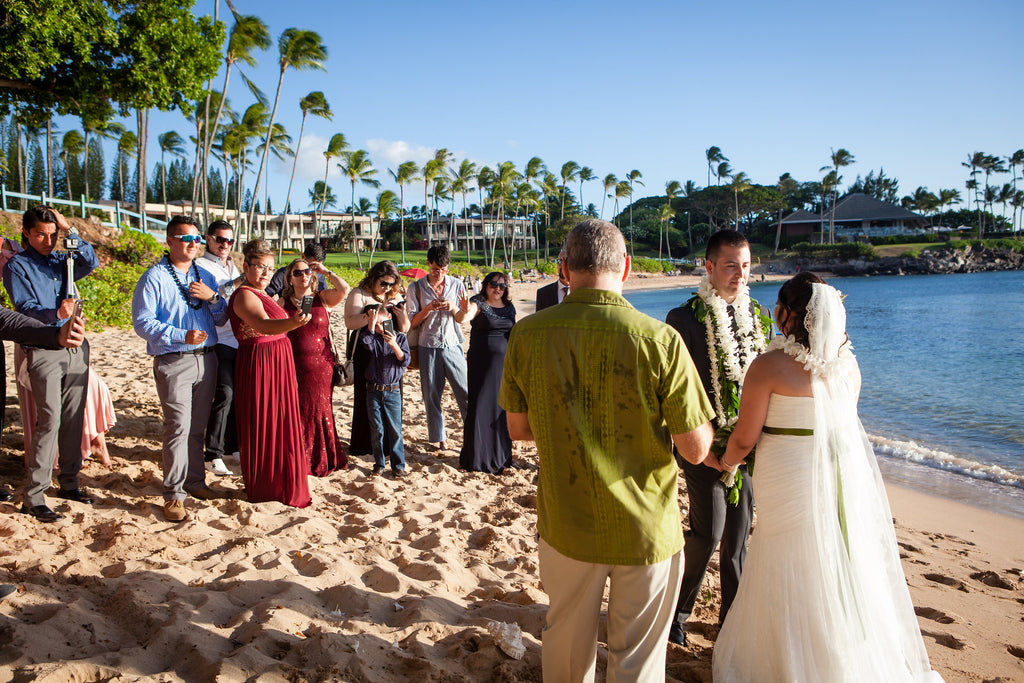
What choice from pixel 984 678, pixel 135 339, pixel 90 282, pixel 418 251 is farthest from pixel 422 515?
pixel 418 251

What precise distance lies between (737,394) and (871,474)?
677 mm

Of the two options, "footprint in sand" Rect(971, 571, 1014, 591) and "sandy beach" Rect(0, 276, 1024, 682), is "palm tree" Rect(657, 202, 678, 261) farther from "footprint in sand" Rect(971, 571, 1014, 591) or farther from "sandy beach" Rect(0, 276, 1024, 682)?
"sandy beach" Rect(0, 276, 1024, 682)

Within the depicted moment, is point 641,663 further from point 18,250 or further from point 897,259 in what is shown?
point 897,259

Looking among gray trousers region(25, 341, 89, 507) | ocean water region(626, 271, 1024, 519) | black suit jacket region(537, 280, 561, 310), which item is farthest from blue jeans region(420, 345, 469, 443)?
ocean water region(626, 271, 1024, 519)

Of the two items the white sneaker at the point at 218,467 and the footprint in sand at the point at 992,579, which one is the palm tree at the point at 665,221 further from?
the white sneaker at the point at 218,467

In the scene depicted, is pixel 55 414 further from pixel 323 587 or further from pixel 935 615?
pixel 935 615

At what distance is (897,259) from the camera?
66938 millimetres

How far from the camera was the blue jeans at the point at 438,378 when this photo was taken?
5930 mm

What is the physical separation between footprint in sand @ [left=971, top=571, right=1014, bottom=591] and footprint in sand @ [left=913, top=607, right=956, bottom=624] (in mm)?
896

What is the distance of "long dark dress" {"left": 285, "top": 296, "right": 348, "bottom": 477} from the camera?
4934 mm

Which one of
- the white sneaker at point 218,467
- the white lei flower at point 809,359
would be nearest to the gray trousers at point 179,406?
the white sneaker at point 218,467

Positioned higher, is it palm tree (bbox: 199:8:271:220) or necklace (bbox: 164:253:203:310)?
palm tree (bbox: 199:8:271:220)

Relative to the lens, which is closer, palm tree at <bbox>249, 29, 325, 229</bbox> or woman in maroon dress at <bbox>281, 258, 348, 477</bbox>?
woman in maroon dress at <bbox>281, 258, 348, 477</bbox>

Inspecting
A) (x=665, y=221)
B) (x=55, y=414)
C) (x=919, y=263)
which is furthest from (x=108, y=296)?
(x=665, y=221)
